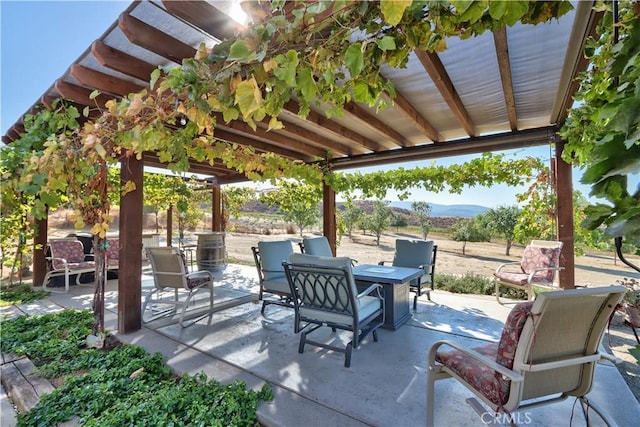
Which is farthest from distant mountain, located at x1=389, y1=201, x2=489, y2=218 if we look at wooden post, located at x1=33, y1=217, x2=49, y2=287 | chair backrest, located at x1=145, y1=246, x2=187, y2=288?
wooden post, located at x1=33, y1=217, x2=49, y2=287

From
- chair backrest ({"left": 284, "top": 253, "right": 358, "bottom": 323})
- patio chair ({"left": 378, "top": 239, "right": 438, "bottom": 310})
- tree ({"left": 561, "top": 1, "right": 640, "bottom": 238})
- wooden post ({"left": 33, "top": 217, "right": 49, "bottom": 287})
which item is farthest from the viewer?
wooden post ({"left": 33, "top": 217, "right": 49, "bottom": 287})

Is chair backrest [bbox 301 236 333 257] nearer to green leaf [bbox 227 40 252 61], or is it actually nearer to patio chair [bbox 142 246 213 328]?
patio chair [bbox 142 246 213 328]

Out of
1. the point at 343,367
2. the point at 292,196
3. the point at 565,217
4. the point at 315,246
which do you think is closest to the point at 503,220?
the point at 565,217

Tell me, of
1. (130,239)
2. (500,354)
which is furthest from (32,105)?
(500,354)

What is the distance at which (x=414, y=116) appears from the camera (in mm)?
3277

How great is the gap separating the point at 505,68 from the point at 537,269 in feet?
9.31

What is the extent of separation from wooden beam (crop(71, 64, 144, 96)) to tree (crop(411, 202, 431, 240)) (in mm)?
8201

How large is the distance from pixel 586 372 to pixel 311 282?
1936 mm

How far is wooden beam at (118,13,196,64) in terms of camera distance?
5.82 ft

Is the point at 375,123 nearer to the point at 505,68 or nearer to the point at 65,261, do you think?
the point at 505,68

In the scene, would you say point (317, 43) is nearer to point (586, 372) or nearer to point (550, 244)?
point (586, 372)

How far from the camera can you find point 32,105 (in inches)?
126

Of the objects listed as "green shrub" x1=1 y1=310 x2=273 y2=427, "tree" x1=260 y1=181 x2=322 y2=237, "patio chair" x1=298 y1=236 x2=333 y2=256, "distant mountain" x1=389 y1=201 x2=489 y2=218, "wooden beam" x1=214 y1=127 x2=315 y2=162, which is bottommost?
"green shrub" x1=1 y1=310 x2=273 y2=427

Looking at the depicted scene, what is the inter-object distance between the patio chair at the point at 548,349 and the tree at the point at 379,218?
933cm
